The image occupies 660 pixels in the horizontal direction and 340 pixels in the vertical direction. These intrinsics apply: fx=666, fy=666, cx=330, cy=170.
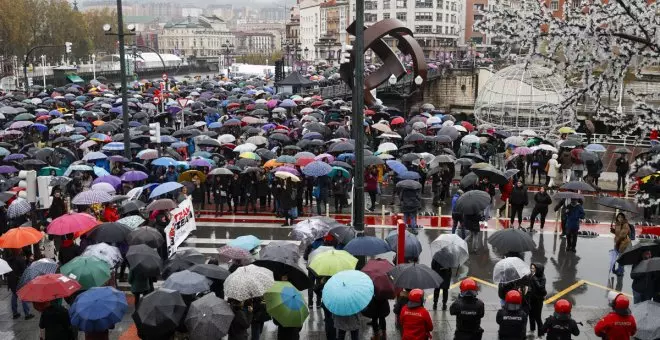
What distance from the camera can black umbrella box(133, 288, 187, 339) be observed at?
29.5 ft

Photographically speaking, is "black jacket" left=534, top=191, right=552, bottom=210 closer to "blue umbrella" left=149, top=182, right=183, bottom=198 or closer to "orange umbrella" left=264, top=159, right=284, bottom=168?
"orange umbrella" left=264, top=159, right=284, bottom=168

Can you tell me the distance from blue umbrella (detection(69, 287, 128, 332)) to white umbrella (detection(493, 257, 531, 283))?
615 centimetres

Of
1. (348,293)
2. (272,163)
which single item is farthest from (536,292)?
(272,163)

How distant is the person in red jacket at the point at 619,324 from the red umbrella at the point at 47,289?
764 cm

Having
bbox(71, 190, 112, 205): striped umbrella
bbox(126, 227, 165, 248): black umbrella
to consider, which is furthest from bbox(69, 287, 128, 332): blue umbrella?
bbox(71, 190, 112, 205): striped umbrella

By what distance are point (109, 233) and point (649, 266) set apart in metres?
9.62

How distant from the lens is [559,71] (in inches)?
486

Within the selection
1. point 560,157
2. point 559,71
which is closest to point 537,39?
point 559,71

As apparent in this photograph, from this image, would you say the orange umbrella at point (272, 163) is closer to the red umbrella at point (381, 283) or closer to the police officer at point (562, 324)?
the red umbrella at point (381, 283)

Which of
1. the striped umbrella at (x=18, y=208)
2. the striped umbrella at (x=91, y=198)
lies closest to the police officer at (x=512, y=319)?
the striped umbrella at (x=91, y=198)

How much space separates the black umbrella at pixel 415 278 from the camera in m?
10.2

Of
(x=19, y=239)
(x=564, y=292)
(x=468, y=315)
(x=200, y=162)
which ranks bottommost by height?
(x=564, y=292)

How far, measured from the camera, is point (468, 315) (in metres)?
9.57

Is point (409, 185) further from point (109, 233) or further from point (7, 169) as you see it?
point (7, 169)
